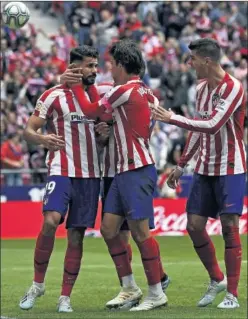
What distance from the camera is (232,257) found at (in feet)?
32.4

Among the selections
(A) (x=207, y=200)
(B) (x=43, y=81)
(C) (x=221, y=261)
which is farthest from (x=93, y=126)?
(B) (x=43, y=81)

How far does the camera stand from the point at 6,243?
19547 millimetres

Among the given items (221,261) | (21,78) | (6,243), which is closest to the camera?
(221,261)

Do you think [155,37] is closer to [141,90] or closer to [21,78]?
[21,78]

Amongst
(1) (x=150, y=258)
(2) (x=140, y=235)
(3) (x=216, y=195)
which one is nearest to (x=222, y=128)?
(3) (x=216, y=195)

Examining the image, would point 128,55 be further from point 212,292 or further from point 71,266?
point 212,292

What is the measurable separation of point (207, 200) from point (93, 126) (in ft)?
4.00

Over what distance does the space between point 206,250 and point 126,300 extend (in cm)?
88

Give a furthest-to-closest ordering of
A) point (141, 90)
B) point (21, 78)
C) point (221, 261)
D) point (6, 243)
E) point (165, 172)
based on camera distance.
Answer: point (21, 78) < point (165, 172) < point (6, 243) < point (221, 261) < point (141, 90)

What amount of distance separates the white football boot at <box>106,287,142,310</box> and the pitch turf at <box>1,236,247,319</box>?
13 cm

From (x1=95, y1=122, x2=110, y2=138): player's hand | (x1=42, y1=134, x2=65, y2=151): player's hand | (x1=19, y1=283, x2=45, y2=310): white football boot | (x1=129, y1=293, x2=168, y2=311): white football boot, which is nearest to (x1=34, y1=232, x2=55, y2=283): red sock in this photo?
(x1=19, y1=283, x2=45, y2=310): white football boot

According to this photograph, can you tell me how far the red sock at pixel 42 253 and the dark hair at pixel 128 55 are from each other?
1.63 metres

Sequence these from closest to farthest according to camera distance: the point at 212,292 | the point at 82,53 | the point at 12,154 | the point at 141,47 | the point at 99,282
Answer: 1. the point at 82,53
2. the point at 212,292
3. the point at 99,282
4. the point at 12,154
5. the point at 141,47

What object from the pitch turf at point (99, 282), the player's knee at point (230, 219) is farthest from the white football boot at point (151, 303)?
the player's knee at point (230, 219)
